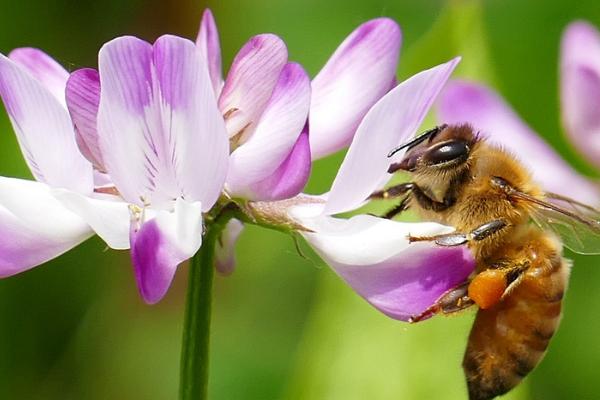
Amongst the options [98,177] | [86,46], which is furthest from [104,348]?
[98,177]

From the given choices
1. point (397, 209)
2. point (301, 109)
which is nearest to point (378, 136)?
point (301, 109)

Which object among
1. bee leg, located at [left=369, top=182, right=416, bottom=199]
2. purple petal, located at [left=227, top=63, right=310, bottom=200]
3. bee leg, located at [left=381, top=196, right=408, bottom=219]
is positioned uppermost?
purple petal, located at [left=227, top=63, right=310, bottom=200]

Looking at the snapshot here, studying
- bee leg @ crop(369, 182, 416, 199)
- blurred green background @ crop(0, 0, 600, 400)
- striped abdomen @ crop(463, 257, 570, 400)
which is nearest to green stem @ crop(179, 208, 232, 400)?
bee leg @ crop(369, 182, 416, 199)

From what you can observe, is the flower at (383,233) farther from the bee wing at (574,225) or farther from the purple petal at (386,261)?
the bee wing at (574,225)

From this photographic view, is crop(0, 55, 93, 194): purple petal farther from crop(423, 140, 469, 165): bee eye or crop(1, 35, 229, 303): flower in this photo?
crop(423, 140, 469, 165): bee eye

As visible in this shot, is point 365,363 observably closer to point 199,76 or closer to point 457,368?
point 457,368

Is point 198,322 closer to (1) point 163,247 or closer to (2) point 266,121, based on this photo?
(1) point 163,247
